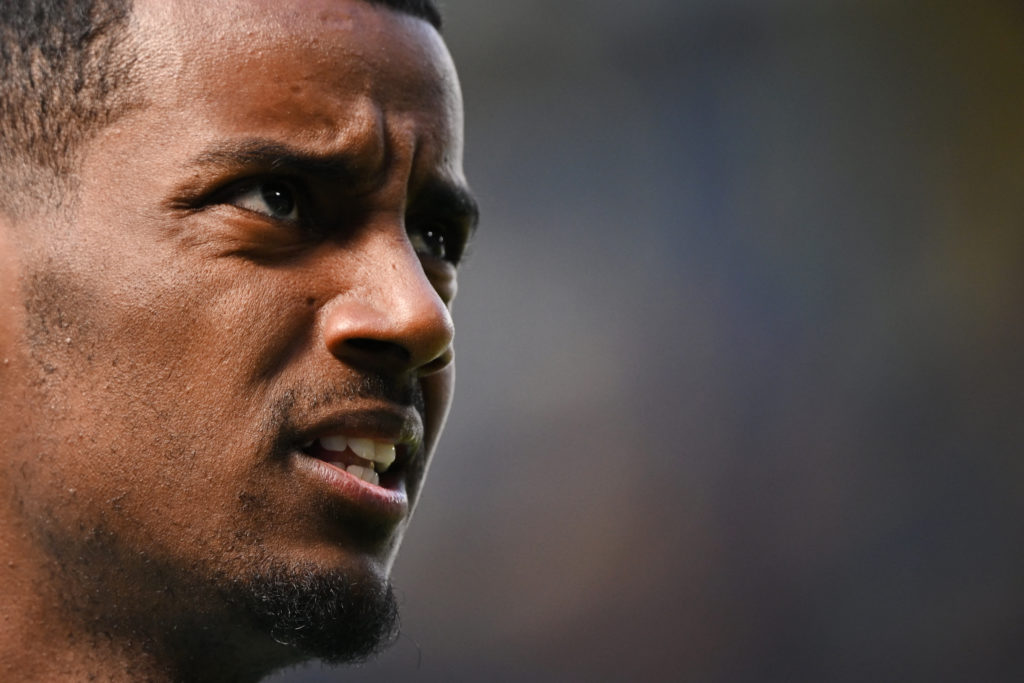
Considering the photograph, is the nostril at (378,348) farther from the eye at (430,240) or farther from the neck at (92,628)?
the neck at (92,628)

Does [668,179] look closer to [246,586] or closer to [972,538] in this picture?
[972,538]

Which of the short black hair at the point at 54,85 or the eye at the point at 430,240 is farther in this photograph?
the eye at the point at 430,240

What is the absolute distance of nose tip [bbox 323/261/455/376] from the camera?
1668 millimetres

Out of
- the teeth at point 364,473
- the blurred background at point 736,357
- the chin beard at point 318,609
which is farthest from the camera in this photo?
the blurred background at point 736,357

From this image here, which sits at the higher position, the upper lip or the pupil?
the pupil

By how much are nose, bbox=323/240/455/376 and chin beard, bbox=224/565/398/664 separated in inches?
12.0

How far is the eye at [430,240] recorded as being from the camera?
197 centimetres

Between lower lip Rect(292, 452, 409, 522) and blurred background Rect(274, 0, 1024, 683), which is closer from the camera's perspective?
lower lip Rect(292, 452, 409, 522)

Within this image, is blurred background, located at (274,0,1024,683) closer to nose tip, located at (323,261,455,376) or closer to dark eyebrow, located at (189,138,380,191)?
nose tip, located at (323,261,455,376)

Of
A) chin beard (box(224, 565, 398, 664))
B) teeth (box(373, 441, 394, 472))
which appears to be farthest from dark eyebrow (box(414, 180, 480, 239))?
chin beard (box(224, 565, 398, 664))

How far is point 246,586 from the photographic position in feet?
5.26

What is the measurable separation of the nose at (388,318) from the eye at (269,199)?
0.13 meters

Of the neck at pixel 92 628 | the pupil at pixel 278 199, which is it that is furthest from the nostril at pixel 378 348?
the neck at pixel 92 628

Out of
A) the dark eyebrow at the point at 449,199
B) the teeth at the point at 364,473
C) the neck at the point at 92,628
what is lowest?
the neck at the point at 92,628
